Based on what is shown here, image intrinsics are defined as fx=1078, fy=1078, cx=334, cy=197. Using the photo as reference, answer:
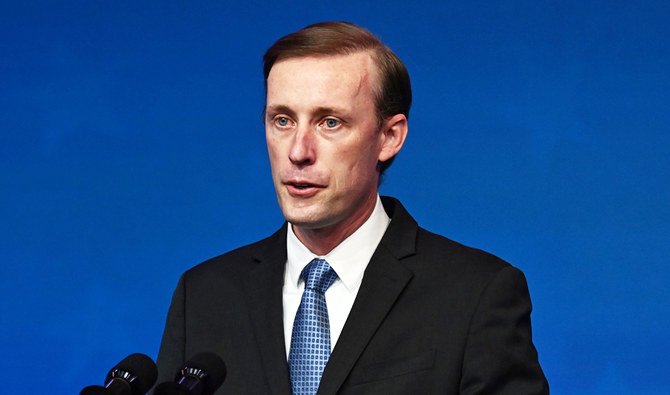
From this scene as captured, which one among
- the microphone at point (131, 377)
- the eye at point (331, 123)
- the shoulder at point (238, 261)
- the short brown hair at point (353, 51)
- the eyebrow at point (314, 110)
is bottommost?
the microphone at point (131, 377)

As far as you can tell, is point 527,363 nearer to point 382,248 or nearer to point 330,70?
point 382,248

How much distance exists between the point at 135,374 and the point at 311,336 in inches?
22.2

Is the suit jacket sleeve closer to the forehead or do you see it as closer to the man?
the man

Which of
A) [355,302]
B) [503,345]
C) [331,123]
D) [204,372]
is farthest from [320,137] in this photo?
[204,372]

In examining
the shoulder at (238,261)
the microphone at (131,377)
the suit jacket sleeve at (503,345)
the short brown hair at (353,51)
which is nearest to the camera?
the microphone at (131,377)

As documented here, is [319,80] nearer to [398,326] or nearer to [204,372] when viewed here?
Answer: [398,326]

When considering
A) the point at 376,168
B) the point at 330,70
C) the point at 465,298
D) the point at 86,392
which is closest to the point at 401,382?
the point at 465,298

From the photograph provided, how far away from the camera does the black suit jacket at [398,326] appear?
1.81 meters

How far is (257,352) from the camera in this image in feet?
6.28

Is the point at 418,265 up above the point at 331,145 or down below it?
below

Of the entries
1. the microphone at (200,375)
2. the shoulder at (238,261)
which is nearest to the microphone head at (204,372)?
the microphone at (200,375)

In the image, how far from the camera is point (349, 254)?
1.95m

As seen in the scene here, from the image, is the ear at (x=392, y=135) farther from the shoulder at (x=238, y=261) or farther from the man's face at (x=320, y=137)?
the shoulder at (x=238, y=261)

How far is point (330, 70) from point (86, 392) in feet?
2.73
